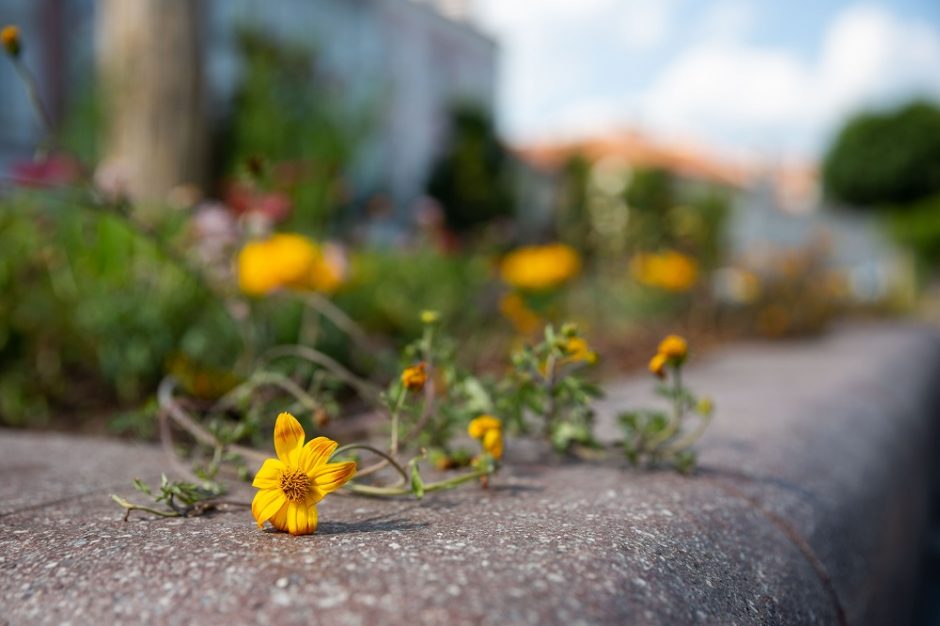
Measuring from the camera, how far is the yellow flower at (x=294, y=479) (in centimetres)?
88

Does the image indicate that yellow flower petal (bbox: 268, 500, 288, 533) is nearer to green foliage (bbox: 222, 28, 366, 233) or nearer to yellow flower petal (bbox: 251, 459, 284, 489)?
yellow flower petal (bbox: 251, 459, 284, 489)

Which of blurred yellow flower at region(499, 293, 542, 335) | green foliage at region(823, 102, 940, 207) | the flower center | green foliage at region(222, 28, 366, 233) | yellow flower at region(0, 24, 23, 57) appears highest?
green foliage at region(823, 102, 940, 207)

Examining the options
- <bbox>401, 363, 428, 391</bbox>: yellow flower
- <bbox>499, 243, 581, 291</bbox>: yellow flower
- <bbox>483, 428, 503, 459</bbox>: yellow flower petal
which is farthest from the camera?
<bbox>499, 243, 581, 291</bbox>: yellow flower

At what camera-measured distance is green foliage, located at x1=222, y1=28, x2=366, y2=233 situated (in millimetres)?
3770

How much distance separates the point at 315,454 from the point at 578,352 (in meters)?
0.52

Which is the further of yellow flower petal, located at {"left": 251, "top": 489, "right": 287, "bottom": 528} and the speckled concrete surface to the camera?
Answer: yellow flower petal, located at {"left": 251, "top": 489, "right": 287, "bottom": 528}

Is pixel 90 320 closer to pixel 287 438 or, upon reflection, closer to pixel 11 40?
pixel 11 40

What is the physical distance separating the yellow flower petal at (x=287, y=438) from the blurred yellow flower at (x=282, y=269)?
0.95m

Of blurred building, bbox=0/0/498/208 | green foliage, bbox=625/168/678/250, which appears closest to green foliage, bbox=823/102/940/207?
green foliage, bbox=625/168/678/250

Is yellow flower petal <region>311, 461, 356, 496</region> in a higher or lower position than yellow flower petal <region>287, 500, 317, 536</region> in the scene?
higher

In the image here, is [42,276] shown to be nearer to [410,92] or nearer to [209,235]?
[209,235]

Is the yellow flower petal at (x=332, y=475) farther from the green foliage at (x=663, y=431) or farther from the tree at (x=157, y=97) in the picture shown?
the tree at (x=157, y=97)

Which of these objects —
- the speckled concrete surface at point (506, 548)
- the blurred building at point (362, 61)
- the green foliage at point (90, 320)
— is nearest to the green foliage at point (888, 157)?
the blurred building at point (362, 61)

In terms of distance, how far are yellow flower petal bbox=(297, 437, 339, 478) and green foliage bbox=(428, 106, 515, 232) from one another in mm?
14226
